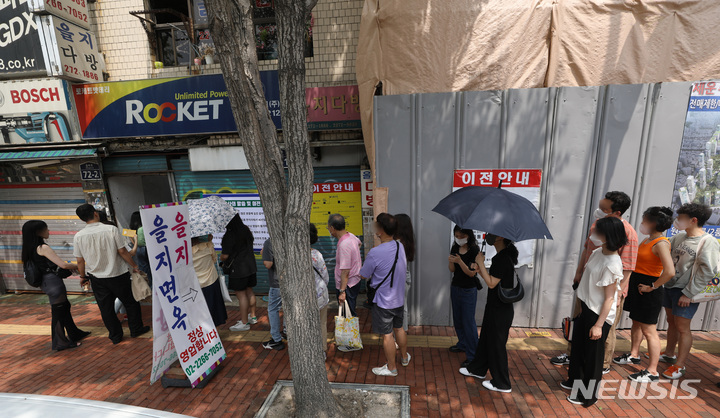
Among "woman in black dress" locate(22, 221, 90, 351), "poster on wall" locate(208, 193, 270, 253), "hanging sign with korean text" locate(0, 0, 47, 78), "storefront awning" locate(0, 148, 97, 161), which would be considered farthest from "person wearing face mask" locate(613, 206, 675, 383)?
"hanging sign with korean text" locate(0, 0, 47, 78)

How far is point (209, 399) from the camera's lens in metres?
3.55

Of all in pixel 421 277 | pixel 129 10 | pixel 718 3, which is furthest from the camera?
pixel 129 10

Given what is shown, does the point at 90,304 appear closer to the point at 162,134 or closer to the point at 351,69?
the point at 162,134

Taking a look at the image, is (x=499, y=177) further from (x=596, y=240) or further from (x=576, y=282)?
(x=576, y=282)

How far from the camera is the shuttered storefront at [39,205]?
21.7 feet

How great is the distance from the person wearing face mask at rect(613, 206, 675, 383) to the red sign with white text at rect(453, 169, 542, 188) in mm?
1294

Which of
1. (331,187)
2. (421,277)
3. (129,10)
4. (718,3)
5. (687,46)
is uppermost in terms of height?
(129,10)

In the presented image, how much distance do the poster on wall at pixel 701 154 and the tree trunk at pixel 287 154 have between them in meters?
5.02

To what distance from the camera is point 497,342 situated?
136 inches

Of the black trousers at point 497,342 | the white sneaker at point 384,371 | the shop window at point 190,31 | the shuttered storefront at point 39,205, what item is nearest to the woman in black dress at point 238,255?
the white sneaker at point 384,371

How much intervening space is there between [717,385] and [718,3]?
4.61 m

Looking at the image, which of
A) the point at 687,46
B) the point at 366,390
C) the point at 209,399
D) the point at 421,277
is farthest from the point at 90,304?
the point at 687,46

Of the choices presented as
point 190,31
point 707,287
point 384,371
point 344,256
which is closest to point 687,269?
point 707,287

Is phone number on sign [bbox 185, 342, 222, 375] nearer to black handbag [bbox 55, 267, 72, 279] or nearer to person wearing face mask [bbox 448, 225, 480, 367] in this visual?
black handbag [bbox 55, 267, 72, 279]
